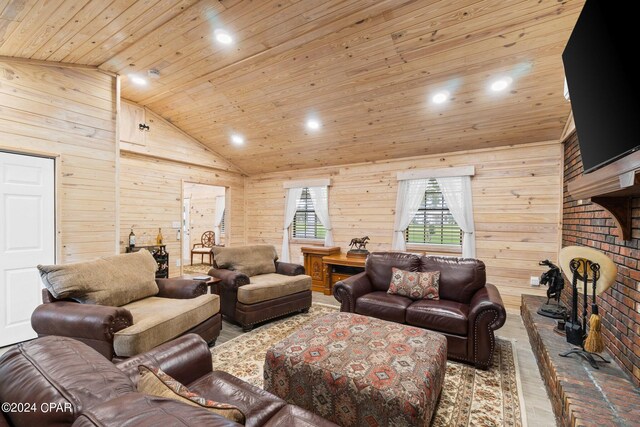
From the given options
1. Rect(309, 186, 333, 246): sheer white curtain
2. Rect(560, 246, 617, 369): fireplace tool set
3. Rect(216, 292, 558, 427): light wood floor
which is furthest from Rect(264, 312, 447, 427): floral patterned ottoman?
Rect(309, 186, 333, 246): sheer white curtain

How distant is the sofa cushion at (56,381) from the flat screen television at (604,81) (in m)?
2.33

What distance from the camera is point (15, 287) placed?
2.99m

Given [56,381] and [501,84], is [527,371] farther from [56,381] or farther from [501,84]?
[56,381]

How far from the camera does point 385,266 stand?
3568 mm

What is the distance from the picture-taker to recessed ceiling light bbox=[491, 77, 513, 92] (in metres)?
2.99

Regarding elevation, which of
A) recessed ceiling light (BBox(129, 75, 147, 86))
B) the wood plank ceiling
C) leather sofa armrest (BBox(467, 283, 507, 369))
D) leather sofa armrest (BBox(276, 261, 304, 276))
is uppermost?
recessed ceiling light (BBox(129, 75, 147, 86))

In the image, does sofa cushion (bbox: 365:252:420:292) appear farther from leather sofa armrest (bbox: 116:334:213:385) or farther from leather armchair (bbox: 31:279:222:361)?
leather armchair (bbox: 31:279:222:361)

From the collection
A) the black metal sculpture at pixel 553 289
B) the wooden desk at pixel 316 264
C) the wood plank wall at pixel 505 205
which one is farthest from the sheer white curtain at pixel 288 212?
the black metal sculpture at pixel 553 289

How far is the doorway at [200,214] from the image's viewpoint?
8383 millimetres

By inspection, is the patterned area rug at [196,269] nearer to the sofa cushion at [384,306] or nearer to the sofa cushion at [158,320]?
the sofa cushion at [158,320]

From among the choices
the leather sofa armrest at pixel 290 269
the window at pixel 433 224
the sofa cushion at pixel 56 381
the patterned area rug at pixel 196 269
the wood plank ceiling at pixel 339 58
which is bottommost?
the patterned area rug at pixel 196 269

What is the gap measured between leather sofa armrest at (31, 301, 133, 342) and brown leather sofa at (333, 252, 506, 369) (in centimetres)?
208

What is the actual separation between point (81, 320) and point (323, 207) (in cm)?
422

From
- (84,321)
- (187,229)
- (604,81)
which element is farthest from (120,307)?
(187,229)
